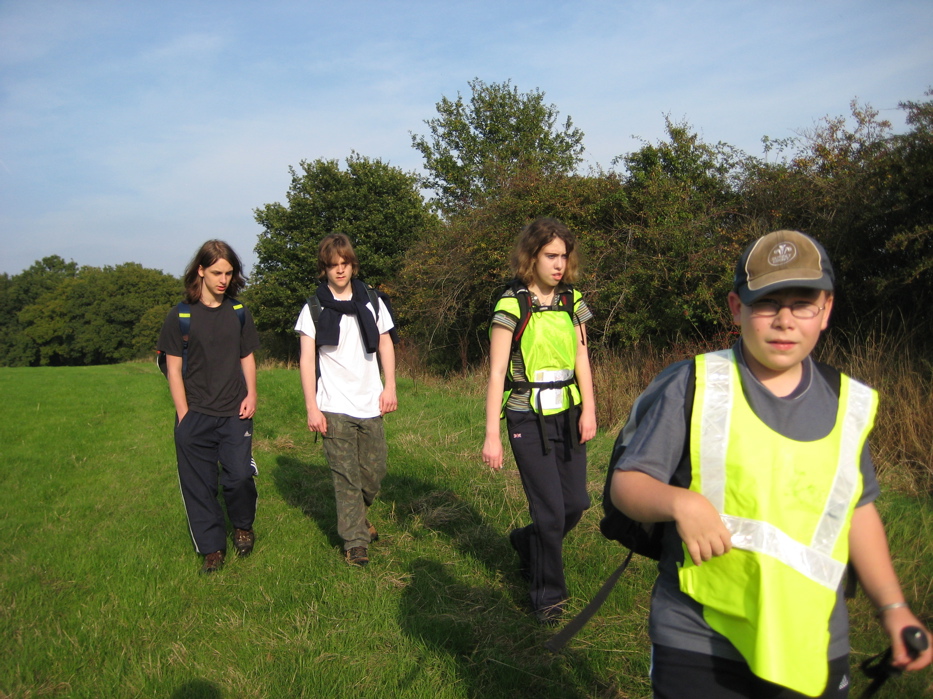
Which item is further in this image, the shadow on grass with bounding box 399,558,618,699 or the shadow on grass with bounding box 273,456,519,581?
the shadow on grass with bounding box 273,456,519,581

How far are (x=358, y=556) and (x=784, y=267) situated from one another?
3898 mm

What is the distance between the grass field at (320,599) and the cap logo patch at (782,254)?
7.59 feet

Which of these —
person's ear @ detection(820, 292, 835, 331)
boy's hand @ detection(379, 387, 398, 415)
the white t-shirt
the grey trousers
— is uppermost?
person's ear @ detection(820, 292, 835, 331)

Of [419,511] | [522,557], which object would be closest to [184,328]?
[419,511]

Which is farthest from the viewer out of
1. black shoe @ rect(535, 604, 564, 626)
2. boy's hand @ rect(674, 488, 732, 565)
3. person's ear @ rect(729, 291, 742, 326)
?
black shoe @ rect(535, 604, 564, 626)

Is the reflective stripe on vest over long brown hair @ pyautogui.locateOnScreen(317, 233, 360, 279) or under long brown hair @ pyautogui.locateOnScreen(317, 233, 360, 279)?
under

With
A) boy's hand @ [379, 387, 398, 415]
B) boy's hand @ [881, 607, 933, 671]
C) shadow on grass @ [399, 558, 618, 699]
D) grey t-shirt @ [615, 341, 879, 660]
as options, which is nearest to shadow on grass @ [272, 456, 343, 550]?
boy's hand @ [379, 387, 398, 415]

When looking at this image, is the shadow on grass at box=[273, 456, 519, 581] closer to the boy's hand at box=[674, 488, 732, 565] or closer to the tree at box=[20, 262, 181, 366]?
the boy's hand at box=[674, 488, 732, 565]

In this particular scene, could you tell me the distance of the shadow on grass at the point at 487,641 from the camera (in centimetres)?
336

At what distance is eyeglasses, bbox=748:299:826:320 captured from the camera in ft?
5.94

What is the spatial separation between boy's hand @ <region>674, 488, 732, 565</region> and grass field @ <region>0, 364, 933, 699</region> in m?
1.95

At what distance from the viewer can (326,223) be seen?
30.3 meters

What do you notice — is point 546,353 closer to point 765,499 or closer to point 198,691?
point 765,499

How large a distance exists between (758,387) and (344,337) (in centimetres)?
370
